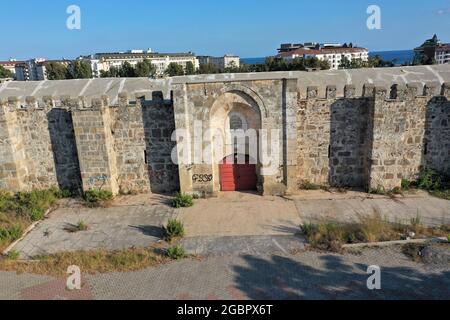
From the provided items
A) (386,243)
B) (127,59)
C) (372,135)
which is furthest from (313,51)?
(386,243)

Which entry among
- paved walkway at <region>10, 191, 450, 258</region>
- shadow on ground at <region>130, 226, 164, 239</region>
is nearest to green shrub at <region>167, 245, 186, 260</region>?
paved walkway at <region>10, 191, 450, 258</region>

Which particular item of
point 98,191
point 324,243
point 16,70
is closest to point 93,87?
point 98,191

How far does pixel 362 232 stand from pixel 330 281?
244cm

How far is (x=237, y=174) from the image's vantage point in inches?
→ 541

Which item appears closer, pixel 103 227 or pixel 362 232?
pixel 362 232

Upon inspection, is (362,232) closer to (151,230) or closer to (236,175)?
(236,175)

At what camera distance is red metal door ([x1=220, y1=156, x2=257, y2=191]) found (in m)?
13.6

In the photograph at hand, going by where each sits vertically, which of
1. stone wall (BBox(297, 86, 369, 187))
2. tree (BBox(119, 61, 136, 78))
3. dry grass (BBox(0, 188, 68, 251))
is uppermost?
tree (BBox(119, 61, 136, 78))

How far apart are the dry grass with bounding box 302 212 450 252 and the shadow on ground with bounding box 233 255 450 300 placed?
2.56 ft

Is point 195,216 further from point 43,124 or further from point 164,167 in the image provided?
point 43,124

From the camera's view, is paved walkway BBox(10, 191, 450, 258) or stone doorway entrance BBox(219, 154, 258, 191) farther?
stone doorway entrance BBox(219, 154, 258, 191)

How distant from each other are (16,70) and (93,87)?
130 meters

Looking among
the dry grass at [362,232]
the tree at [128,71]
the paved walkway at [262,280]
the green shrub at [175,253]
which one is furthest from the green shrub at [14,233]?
the tree at [128,71]

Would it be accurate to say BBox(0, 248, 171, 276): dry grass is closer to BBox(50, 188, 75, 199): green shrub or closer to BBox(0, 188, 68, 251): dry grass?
BBox(0, 188, 68, 251): dry grass
